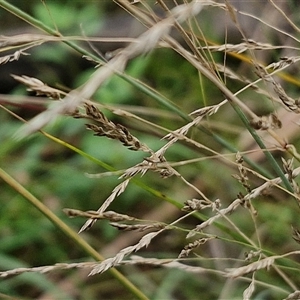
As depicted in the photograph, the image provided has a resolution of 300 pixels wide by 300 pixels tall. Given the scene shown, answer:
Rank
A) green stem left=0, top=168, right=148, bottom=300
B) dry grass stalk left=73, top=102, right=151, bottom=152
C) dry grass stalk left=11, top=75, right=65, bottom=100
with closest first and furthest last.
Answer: dry grass stalk left=11, top=75, right=65, bottom=100
dry grass stalk left=73, top=102, right=151, bottom=152
green stem left=0, top=168, right=148, bottom=300

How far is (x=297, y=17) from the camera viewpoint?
1.16 m

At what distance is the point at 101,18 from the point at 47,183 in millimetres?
666

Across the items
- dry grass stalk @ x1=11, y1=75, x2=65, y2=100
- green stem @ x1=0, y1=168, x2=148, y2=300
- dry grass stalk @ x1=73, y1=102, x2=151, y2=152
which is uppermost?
dry grass stalk @ x1=11, y1=75, x2=65, y2=100

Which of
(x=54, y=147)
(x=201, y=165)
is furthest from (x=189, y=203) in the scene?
(x=54, y=147)

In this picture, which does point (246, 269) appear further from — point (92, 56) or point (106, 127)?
point (92, 56)

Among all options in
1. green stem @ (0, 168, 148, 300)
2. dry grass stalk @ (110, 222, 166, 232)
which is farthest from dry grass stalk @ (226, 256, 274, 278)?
green stem @ (0, 168, 148, 300)

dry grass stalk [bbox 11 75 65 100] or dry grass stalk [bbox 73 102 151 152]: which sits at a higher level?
dry grass stalk [bbox 11 75 65 100]

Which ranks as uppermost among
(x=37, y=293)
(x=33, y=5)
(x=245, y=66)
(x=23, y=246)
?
(x=33, y=5)

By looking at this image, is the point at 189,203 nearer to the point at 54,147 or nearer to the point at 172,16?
the point at 172,16

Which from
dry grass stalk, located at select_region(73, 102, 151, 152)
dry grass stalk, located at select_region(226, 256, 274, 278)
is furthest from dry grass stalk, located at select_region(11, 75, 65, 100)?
dry grass stalk, located at select_region(226, 256, 274, 278)

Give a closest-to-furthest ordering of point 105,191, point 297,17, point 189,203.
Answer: point 189,203
point 297,17
point 105,191

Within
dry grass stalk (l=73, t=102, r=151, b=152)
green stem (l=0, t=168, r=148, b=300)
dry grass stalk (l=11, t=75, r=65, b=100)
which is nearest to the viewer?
dry grass stalk (l=11, t=75, r=65, b=100)

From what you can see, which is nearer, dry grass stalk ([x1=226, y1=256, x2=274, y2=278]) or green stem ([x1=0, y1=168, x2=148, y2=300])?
dry grass stalk ([x1=226, y1=256, x2=274, y2=278])

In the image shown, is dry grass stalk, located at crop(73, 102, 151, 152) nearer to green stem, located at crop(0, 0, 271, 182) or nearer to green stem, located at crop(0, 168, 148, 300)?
green stem, located at crop(0, 0, 271, 182)
